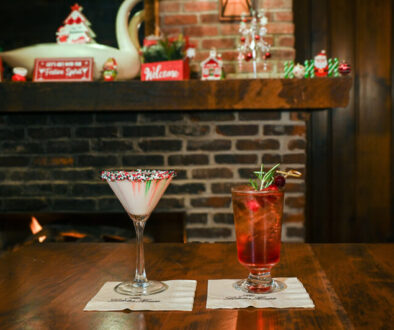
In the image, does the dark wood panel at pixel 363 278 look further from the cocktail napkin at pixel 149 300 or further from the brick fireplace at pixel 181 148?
the brick fireplace at pixel 181 148

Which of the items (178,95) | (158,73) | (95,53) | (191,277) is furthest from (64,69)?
→ (191,277)

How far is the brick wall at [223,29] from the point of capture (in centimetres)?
229

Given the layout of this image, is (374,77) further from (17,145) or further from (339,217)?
(17,145)

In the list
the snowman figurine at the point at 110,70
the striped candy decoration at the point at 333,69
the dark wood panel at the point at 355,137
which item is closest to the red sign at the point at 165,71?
the snowman figurine at the point at 110,70

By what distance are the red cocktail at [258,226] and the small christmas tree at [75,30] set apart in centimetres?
169

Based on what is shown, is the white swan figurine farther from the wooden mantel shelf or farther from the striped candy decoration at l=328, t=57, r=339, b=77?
the striped candy decoration at l=328, t=57, r=339, b=77

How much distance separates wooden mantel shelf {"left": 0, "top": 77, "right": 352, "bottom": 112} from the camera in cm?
204

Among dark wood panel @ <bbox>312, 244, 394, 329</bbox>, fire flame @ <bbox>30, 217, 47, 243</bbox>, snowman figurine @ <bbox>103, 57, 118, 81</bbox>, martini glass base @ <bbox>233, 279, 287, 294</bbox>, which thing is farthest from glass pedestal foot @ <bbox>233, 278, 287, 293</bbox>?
fire flame @ <bbox>30, 217, 47, 243</bbox>

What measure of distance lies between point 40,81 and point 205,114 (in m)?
0.78

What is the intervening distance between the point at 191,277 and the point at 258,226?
0.22m

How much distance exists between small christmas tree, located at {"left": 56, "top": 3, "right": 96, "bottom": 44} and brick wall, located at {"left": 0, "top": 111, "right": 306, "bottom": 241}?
1.18ft

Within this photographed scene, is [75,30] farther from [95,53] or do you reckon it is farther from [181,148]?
[181,148]

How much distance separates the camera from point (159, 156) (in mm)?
2330

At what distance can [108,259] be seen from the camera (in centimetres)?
112
